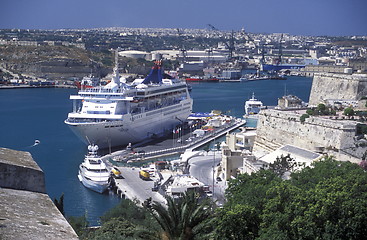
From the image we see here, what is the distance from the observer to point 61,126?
24406 mm

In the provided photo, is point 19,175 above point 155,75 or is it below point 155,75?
above

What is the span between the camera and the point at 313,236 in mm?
6047

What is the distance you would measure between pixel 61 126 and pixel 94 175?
35.9 feet

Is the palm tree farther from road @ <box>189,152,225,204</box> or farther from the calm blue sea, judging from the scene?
the calm blue sea

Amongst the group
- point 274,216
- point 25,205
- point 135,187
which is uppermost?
point 25,205

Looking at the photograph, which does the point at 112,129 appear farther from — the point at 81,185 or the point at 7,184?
the point at 7,184

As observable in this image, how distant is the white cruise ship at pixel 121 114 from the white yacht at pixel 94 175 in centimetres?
325

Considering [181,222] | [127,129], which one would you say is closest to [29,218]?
[181,222]

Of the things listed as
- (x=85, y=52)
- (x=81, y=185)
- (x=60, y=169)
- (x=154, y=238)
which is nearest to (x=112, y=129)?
(x=60, y=169)

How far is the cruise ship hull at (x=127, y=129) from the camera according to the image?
58.6 feet

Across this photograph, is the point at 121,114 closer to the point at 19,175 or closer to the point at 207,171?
the point at 207,171

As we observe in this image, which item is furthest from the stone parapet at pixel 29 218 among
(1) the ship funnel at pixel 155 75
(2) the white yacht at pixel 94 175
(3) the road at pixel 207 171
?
(1) the ship funnel at pixel 155 75

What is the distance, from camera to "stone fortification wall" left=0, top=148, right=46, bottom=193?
3.62 meters

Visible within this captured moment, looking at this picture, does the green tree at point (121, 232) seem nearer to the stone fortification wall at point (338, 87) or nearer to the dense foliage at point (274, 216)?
the dense foliage at point (274, 216)
